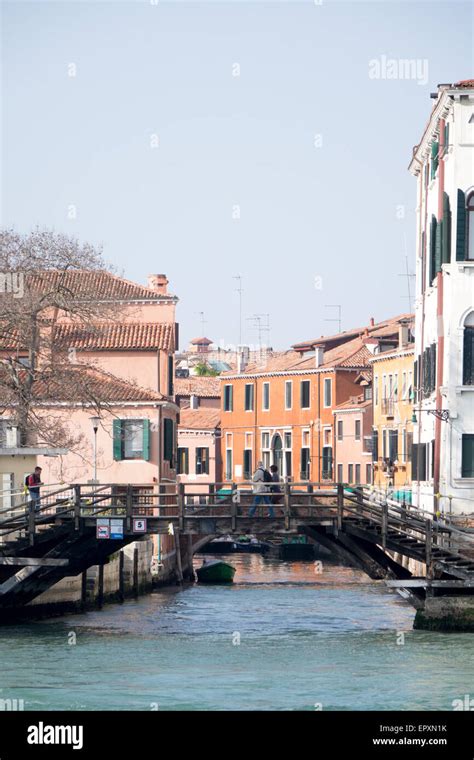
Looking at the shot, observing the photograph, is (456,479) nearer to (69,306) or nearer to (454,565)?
(454,565)

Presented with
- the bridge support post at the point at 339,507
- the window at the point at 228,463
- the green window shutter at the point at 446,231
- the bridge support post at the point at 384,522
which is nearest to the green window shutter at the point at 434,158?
the green window shutter at the point at 446,231

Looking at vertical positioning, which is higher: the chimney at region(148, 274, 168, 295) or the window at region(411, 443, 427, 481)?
the chimney at region(148, 274, 168, 295)

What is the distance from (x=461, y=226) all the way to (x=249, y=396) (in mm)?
56707

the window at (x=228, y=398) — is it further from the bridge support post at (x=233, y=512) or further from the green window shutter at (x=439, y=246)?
the bridge support post at (x=233, y=512)

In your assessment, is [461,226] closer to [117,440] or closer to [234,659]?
[234,659]

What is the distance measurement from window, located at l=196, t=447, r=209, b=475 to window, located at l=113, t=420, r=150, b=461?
45.9 meters

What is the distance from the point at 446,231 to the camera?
49.1 m

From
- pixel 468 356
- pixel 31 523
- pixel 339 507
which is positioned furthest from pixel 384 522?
pixel 31 523

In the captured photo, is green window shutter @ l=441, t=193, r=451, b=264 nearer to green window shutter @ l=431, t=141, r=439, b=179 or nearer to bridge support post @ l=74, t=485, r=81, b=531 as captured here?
A: green window shutter @ l=431, t=141, r=439, b=179

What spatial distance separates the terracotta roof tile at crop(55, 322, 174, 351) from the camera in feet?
215

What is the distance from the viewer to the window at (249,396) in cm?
10450

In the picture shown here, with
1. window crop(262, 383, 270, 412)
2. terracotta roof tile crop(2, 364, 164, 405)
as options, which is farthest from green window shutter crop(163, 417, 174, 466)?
window crop(262, 383, 270, 412)

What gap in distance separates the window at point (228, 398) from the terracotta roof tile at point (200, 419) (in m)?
3.58

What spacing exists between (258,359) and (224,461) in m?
9.68
